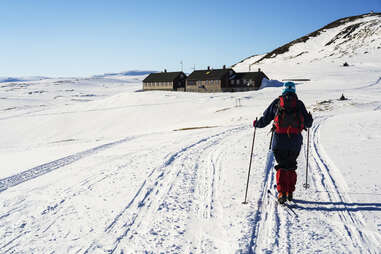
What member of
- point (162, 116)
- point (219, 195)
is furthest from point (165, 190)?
point (162, 116)

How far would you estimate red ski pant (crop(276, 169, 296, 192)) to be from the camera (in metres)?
5.13

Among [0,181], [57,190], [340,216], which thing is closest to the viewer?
[340,216]

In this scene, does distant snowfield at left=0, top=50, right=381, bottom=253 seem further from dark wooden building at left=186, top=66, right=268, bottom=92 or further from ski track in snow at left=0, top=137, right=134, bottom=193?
dark wooden building at left=186, top=66, right=268, bottom=92

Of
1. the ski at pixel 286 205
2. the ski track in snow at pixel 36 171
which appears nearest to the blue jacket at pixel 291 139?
the ski at pixel 286 205

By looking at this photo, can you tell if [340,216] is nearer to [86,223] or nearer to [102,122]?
[86,223]

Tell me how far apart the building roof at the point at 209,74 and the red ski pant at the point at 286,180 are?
61.3 metres

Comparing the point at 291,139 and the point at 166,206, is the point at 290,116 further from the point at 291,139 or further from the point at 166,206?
the point at 166,206

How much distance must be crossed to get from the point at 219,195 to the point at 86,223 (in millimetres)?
2550

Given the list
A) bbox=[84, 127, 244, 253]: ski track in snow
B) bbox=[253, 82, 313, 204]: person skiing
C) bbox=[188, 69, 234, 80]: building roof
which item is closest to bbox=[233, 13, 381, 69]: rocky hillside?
bbox=[188, 69, 234, 80]: building roof

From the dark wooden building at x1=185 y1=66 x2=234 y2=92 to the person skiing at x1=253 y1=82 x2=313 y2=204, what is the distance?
61.1m

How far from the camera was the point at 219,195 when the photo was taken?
5.68 metres

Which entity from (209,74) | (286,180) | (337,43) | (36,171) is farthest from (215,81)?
(286,180)

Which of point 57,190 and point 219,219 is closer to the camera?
point 219,219

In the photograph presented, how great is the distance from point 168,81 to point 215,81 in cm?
1367
